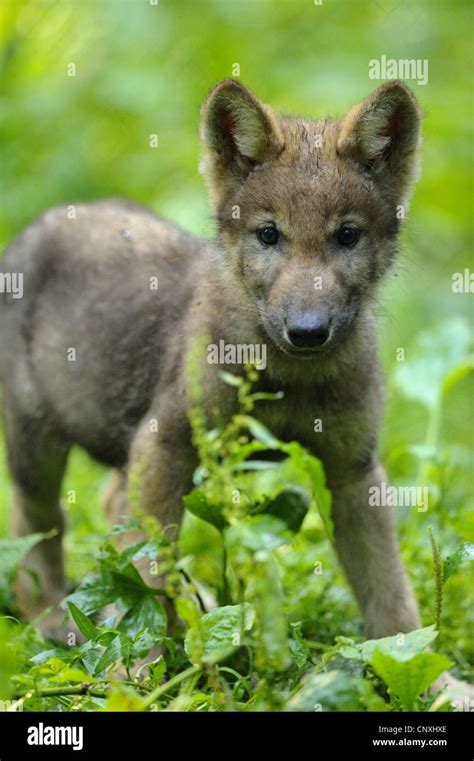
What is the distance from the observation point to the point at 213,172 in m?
5.84

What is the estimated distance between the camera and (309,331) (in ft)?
16.1

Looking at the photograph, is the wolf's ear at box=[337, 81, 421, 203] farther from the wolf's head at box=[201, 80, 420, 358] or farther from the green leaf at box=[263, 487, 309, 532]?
the green leaf at box=[263, 487, 309, 532]

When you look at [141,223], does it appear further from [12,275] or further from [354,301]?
[354,301]

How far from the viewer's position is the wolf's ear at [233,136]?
5.50 meters

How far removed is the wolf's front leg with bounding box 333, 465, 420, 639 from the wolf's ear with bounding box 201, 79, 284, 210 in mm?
1586

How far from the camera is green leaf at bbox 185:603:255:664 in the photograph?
414 centimetres

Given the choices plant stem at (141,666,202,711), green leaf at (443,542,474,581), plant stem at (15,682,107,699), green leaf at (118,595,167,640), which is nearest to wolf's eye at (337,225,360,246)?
green leaf at (443,542,474,581)

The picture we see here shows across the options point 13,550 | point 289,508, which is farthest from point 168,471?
point 289,508

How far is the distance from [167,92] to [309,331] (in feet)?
25.1

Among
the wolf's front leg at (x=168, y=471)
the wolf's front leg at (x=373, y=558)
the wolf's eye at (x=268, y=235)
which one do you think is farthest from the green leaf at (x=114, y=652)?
the wolf's eye at (x=268, y=235)

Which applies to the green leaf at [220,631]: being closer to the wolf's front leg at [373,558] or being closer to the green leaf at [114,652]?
the green leaf at [114,652]

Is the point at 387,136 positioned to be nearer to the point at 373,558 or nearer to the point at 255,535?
the point at 373,558
